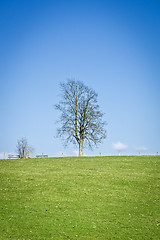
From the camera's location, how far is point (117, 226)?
17.4m

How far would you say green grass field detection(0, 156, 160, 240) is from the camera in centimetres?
1645

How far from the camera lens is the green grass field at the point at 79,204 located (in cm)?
1645

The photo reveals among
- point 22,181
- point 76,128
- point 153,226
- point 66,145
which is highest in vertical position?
point 76,128

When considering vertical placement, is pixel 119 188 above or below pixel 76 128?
below

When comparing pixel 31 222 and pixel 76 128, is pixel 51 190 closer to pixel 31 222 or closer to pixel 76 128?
pixel 31 222

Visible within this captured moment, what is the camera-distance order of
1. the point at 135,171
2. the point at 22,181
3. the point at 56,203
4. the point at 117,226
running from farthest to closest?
the point at 135,171, the point at 22,181, the point at 56,203, the point at 117,226

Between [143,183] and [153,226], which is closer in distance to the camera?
[153,226]

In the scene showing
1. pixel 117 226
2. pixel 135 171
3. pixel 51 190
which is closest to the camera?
pixel 117 226

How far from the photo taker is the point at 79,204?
2119 centimetres

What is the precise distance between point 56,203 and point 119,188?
7.83 metres

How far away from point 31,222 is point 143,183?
50.4 feet

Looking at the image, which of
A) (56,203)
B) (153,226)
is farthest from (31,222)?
(153,226)

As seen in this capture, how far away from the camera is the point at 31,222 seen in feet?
57.2

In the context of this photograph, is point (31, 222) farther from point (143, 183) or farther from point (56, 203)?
point (143, 183)
